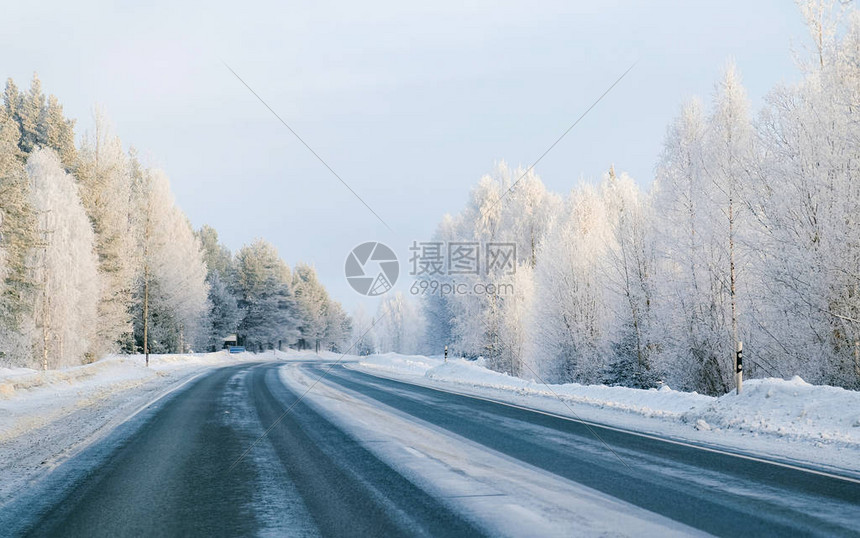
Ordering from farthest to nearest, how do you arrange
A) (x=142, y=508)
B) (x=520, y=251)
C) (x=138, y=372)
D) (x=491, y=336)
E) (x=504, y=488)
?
(x=520, y=251), (x=491, y=336), (x=138, y=372), (x=504, y=488), (x=142, y=508)

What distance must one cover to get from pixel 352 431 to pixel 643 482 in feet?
17.9

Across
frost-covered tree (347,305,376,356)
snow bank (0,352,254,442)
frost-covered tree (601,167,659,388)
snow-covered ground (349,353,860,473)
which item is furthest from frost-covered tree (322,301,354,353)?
snow-covered ground (349,353,860,473)

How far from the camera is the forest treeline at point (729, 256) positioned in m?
14.3

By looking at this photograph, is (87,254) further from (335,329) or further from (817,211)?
(335,329)

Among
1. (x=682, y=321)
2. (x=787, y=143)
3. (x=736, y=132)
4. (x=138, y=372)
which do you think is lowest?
(x=138, y=372)

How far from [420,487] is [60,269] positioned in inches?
1375

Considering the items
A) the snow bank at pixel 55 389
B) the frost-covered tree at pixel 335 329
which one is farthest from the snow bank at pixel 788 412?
the frost-covered tree at pixel 335 329

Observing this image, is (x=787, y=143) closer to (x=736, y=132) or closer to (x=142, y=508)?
(x=736, y=132)

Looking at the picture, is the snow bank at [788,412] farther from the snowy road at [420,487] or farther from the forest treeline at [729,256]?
the forest treeline at [729,256]

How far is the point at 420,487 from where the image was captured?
627cm

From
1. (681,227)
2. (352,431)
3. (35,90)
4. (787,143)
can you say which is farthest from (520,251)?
(35,90)

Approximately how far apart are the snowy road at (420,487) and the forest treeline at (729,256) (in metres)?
7.86

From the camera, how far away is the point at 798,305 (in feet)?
49.1

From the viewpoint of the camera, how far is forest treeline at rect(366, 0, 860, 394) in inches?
563
